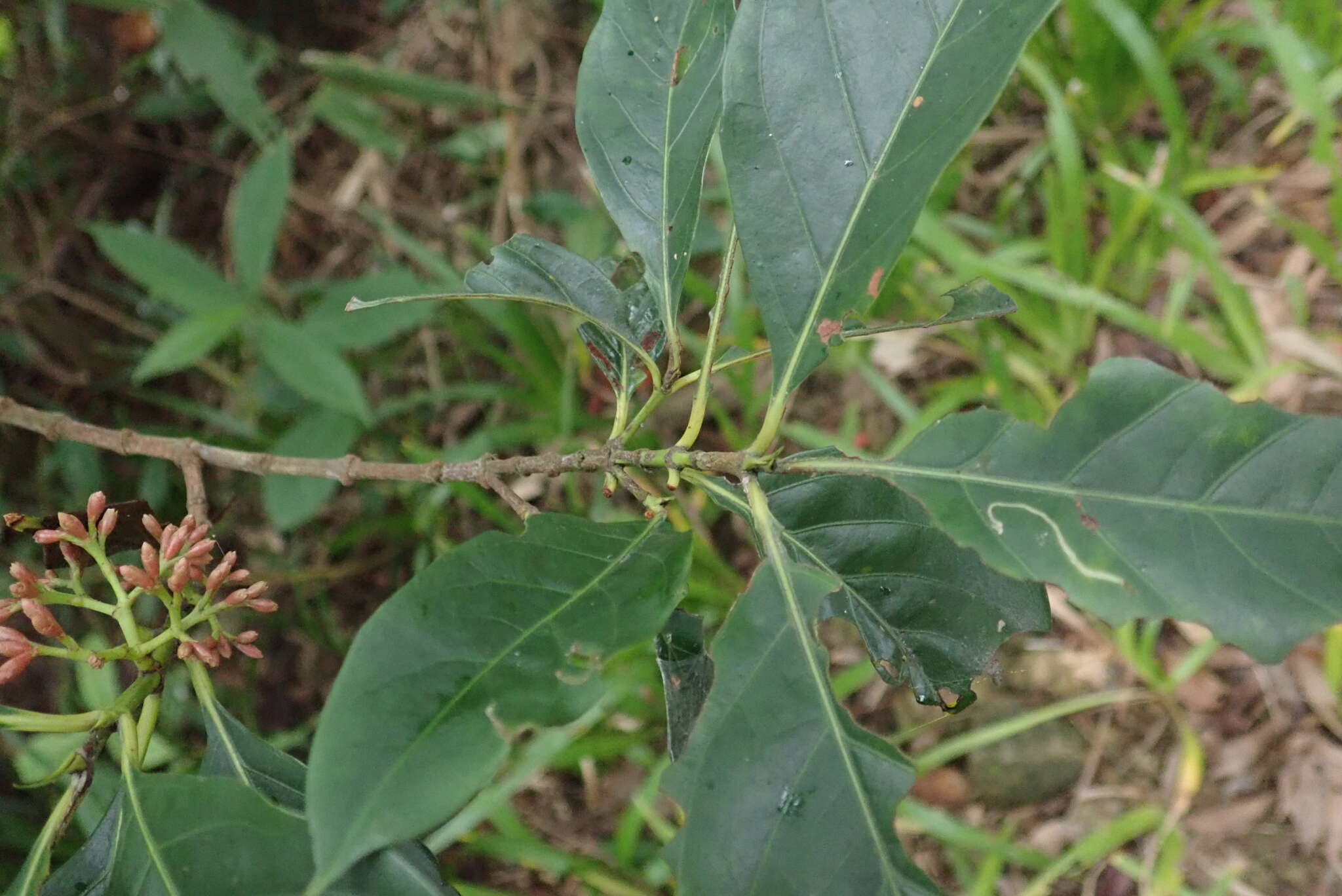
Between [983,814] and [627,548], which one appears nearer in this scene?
[627,548]

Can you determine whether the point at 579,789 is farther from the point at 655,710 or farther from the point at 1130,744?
the point at 1130,744

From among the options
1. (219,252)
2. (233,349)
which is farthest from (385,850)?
(219,252)

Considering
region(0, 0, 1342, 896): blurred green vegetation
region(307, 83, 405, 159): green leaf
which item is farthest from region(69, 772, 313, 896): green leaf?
region(307, 83, 405, 159): green leaf

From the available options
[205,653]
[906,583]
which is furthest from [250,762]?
[906,583]

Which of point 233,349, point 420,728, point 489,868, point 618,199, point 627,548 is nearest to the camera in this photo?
point 420,728

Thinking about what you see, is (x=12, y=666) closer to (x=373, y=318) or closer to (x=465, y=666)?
(x=465, y=666)
